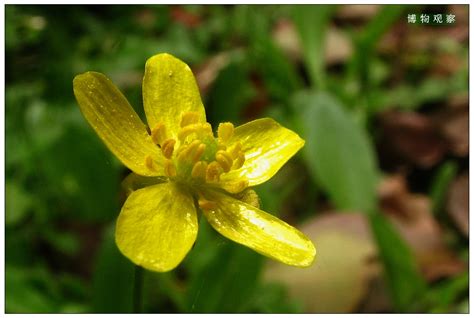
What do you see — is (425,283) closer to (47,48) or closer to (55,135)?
(55,135)

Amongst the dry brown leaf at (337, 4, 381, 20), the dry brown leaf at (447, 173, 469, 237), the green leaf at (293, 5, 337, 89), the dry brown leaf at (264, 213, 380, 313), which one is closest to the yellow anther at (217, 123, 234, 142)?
the dry brown leaf at (264, 213, 380, 313)

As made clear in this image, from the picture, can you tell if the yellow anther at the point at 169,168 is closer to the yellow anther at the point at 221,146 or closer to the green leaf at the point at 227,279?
the yellow anther at the point at 221,146

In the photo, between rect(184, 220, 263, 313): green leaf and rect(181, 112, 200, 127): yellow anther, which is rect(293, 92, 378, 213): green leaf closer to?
rect(184, 220, 263, 313): green leaf

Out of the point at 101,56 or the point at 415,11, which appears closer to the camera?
the point at 101,56
